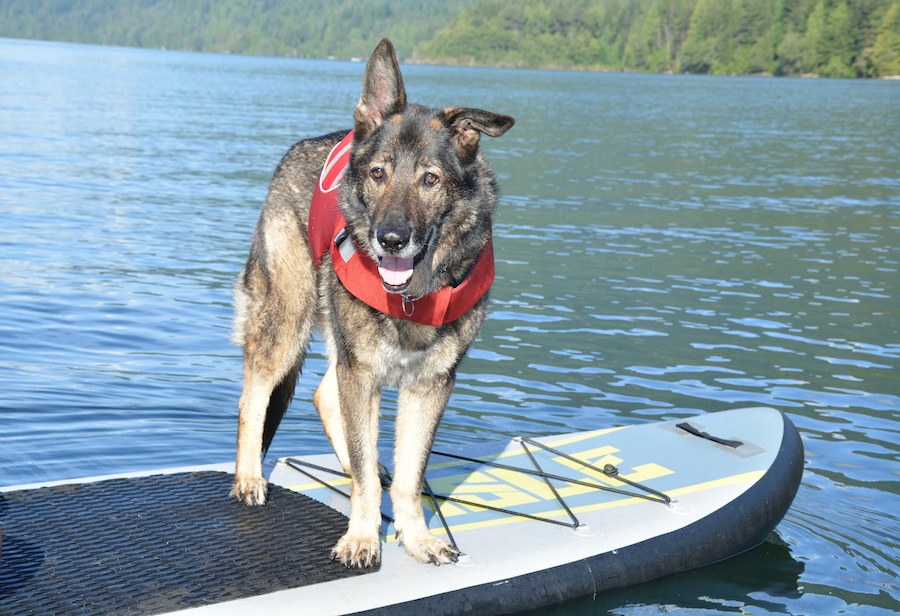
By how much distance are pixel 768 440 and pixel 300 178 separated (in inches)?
170

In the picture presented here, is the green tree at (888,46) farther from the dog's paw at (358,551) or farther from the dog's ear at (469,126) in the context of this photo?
the dog's paw at (358,551)

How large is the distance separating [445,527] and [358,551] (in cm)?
84

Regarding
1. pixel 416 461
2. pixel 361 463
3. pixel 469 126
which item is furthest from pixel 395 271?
pixel 416 461

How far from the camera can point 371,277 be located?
6.19m

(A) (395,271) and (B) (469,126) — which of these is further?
(B) (469,126)

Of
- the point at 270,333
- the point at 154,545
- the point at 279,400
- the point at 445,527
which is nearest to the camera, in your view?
the point at 154,545

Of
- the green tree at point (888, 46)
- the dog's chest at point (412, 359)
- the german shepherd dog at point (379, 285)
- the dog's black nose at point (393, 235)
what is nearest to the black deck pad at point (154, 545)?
the german shepherd dog at point (379, 285)

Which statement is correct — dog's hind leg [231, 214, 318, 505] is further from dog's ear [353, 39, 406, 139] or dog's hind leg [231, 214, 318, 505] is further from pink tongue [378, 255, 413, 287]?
pink tongue [378, 255, 413, 287]

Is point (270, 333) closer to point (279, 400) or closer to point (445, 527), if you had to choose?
point (279, 400)

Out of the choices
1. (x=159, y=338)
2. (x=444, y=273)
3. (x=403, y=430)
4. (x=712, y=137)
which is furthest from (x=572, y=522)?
(x=712, y=137)

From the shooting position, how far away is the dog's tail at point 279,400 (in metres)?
7.51

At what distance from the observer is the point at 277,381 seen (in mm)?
7438

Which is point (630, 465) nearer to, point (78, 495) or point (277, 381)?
point (277, 381)

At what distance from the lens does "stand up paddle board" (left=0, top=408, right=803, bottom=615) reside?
603 cm
